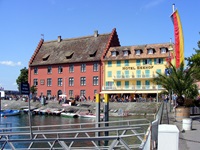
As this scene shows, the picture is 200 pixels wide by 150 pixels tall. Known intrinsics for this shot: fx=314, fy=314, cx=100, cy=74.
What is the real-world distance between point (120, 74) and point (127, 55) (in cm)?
469

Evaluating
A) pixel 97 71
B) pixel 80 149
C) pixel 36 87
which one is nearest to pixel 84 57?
pixel 97 71

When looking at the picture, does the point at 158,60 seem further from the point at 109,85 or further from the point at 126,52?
the point at 109,85

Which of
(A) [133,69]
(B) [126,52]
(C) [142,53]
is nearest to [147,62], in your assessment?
(C) [142,53]

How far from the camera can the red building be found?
74625mm

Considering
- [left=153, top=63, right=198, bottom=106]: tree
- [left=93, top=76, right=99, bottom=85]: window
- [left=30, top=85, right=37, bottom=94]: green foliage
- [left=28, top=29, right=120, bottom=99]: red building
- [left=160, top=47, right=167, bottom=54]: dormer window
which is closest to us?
[left=153, top=63, right=198, bottom=106]: tree

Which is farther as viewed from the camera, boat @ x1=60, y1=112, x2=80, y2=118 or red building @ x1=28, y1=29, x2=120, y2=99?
red building @ x1=28, y1=29, x2=120, y2=99

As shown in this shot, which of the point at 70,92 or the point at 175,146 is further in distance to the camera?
the point at 70,92

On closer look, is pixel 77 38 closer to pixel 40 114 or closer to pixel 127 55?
pixel 127 55

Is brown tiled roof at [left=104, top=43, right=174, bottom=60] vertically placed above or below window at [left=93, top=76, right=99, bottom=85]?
above

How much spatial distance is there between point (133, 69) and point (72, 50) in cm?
1882

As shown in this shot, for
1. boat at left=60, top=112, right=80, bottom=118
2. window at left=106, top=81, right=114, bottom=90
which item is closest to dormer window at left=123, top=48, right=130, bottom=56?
window at left=106, top=81, right=114, bottom=90

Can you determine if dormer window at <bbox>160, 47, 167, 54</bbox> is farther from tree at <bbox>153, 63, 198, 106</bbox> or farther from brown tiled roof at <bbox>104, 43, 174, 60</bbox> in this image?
tree at <bbox>153, 63, 198, 106</bbox>

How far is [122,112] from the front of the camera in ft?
188

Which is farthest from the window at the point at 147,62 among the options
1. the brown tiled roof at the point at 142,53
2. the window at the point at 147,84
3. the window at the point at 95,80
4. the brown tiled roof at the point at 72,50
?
the window at the point at 95,80
